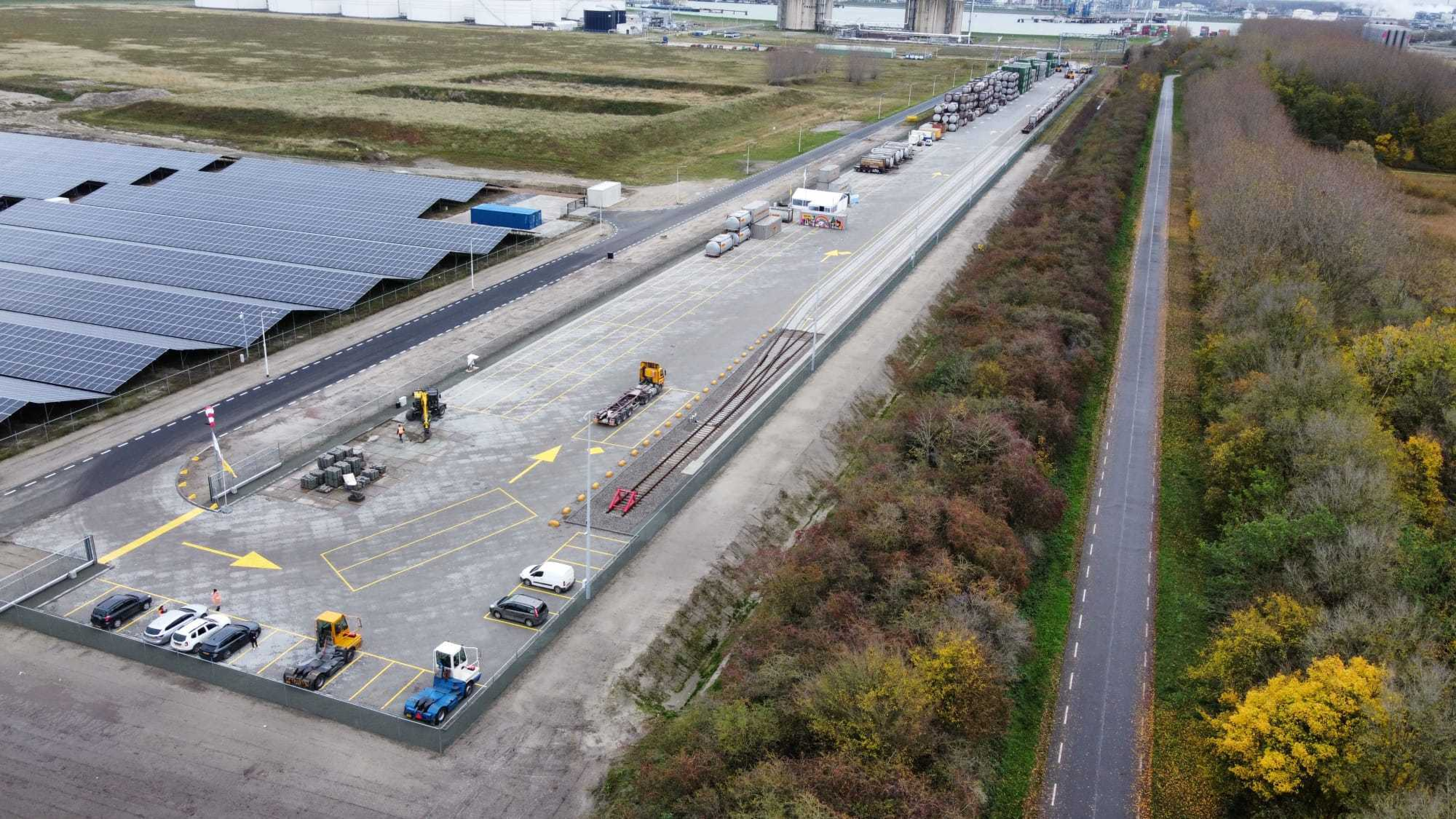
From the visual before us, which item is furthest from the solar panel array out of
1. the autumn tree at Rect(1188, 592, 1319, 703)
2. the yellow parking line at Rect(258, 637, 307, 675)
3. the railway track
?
the autumn tree at Rect(1188, 592, 1319, 703)

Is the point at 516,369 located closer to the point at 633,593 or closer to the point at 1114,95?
the point at 633,593

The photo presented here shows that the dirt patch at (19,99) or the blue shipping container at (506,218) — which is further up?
the dirt patch at (19,99)

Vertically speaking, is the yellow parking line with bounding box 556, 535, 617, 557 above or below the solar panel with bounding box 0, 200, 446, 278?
below

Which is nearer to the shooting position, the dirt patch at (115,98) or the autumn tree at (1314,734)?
the autumn tree at (1314,734)

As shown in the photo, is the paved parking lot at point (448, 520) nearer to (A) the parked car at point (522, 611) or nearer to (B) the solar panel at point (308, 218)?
(A) the parked car at point (522, 611)

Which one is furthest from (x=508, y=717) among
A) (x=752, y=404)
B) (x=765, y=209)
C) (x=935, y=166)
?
(x=935, y=166)

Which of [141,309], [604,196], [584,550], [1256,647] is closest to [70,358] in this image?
[141,309]

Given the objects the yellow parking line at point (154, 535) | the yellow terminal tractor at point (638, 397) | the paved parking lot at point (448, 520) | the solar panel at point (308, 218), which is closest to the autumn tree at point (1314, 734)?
the paved parking lot at point (448, 520)

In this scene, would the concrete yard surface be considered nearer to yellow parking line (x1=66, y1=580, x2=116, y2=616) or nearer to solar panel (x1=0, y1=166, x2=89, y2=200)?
yellow parking line (x1=66, y1=580, x2=116, y2=616)
